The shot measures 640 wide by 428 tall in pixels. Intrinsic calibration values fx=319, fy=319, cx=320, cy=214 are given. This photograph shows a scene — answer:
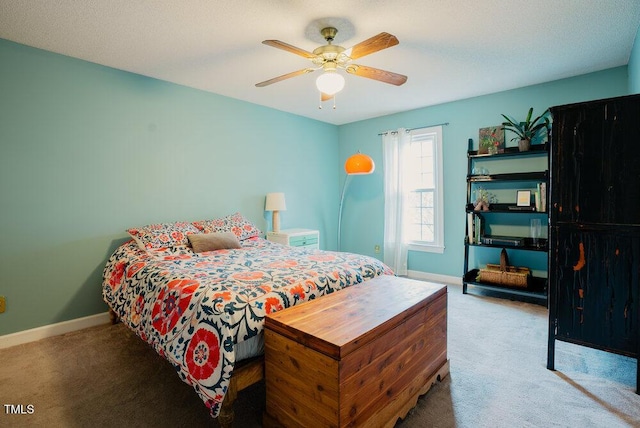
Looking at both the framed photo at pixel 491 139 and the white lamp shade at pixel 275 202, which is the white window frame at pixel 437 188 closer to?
the framed photo at pixel 491 139

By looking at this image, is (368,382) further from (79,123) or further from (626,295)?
(79,123)

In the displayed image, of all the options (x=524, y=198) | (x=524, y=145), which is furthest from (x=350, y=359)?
(x=524, y=145)

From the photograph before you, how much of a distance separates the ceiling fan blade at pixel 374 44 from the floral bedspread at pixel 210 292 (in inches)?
58.0

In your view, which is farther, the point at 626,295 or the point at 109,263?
the point at 109,263

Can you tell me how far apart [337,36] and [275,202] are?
2.20 metres

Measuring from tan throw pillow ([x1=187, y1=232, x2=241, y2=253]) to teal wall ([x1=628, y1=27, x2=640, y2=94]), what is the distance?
3.57 metres

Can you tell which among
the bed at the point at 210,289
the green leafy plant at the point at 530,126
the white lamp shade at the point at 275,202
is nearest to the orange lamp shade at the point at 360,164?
the white lamp shade at the point at 275,202

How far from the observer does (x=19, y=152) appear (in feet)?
8.34

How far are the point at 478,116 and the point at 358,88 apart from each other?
1579 mm

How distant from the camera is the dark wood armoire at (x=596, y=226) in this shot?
73.4 inches

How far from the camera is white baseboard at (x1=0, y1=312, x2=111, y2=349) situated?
254cm

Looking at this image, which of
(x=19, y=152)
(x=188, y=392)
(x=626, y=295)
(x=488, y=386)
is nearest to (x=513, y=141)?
(x=626, y=295)

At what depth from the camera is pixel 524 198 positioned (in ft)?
11.4

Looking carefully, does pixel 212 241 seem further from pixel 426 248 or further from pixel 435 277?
pixel 435 277
